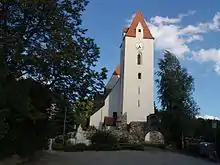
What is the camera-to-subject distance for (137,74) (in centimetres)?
5919

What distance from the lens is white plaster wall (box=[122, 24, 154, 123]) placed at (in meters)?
57.3

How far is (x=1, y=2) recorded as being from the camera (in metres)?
17.5

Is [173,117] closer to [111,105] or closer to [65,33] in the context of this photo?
[111,105]

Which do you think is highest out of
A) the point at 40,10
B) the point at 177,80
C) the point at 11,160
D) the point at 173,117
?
the point at 177,80

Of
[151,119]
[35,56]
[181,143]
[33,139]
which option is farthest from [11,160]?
[151,119]

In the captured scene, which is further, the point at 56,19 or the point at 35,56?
the point at 56,19

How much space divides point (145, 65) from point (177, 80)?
8.72 meters

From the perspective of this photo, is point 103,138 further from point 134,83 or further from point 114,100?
point 114,100

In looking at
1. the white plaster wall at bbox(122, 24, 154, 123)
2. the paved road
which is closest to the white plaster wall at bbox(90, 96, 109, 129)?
the white plaster wall at bbox(122, 24, 154, 123)

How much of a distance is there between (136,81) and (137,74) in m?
1.22

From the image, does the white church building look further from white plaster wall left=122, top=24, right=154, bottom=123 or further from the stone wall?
the stone wall

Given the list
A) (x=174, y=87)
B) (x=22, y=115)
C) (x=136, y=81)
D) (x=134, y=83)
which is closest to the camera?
(x=22, y=115)

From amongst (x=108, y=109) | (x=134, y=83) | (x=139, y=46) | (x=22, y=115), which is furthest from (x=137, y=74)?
(x=22, y=115)

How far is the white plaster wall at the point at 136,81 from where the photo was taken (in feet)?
188
